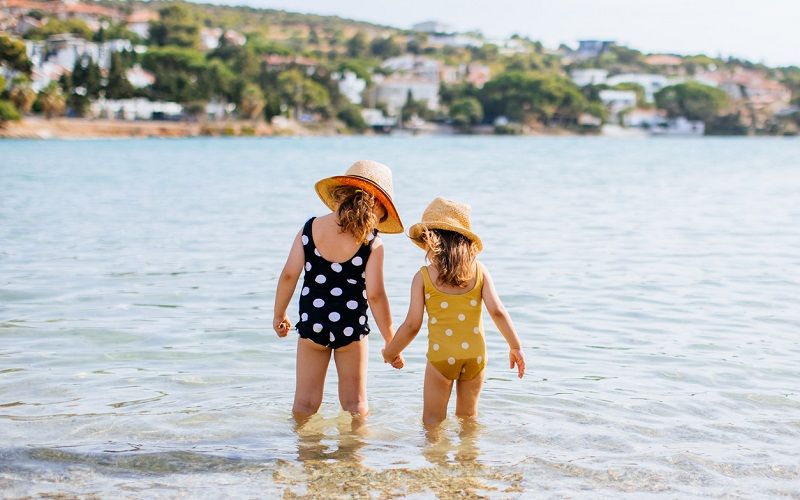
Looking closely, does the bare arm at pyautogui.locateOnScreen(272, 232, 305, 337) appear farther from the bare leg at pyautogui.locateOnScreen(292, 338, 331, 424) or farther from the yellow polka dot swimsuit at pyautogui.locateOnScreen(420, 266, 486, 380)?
the yellow polka dot swimsuit at pyautogui.locateOnScreen(420, 266, 486, 380)

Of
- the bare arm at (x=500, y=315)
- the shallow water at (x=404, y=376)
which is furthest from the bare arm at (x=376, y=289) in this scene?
the shallow water at (x=404, y=376)

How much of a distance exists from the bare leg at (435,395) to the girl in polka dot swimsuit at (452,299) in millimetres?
35

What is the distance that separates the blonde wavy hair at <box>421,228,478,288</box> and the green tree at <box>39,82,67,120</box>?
83834 mm

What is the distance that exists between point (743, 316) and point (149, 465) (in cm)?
594

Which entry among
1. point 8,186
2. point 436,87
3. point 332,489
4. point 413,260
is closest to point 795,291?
point 413,260

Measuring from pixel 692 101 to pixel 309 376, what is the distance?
481ft

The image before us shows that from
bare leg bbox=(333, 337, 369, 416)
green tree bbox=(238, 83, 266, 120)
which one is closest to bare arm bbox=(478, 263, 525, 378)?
bare leg bbox=(333, 337, 369, 416)

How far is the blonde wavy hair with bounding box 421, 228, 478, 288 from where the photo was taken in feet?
15.7

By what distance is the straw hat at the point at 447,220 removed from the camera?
4816 millimetres

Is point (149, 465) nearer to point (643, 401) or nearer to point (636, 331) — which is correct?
point (643, 401)

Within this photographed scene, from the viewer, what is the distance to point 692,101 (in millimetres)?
144250

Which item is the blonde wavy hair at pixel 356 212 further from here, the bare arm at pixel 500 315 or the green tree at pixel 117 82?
the green tree at pixel 117 82

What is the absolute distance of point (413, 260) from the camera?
12.6m

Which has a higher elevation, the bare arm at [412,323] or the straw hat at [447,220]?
the straw hat at [447,220]
